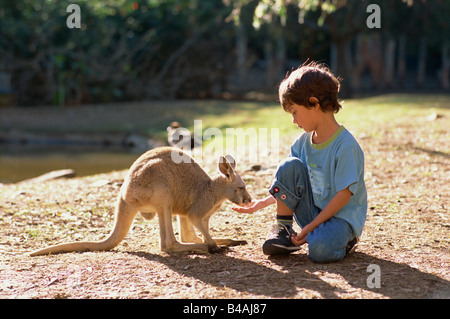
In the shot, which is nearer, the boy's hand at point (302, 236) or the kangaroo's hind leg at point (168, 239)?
the boy's hand at point (302, 236)

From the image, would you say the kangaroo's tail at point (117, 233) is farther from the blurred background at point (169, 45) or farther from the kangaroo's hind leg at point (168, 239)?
the blurred background at point (169, 45)

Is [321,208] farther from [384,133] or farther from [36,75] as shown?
[36,75]

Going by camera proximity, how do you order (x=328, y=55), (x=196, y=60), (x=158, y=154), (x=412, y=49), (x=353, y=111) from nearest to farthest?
1. (x=158, y=154)
2. (x=353, y=111)
3. (x=196, y=60)
4. (x=412, y=49)
5. (x=328, y=55)

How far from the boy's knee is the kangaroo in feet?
1.90

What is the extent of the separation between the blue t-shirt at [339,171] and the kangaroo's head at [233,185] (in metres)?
0.51

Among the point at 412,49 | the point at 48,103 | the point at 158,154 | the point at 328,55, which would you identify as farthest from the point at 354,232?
the point at 328,55

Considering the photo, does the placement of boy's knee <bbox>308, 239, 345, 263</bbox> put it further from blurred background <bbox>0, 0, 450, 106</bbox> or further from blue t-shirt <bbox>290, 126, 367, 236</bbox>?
blurred background <bbox>0, 0, 450, 106</bbox>

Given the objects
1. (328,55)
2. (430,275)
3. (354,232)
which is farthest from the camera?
(328,55)

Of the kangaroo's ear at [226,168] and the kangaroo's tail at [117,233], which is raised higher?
the kangaroo's ear at [226,168]

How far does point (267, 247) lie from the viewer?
2.99m

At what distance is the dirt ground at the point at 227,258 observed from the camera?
2.61 m

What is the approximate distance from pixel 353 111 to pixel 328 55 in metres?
9.10

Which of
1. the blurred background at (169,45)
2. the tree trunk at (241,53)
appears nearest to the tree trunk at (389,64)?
the blurred background at (169,45)

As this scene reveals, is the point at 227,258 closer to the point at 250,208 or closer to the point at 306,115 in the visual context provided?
the point at 250,208
